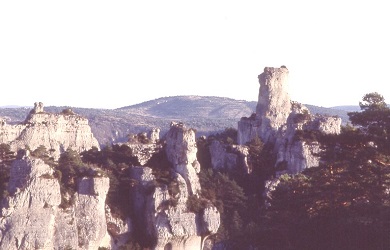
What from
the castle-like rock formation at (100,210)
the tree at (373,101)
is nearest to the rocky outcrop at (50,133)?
the castle-like rock formation at (100,210)

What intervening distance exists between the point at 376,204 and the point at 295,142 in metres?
29.5

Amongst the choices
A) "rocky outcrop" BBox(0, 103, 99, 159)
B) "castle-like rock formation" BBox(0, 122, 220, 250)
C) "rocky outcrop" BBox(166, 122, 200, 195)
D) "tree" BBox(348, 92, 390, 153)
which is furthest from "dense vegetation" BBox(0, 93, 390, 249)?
"rocky outcrop" BBox(166, 122, 200, 195)

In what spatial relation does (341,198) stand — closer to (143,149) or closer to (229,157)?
(143,149)

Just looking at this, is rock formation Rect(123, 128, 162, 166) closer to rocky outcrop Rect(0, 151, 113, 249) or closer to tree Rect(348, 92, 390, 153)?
rocky outcrop Rect(0, 151, 113, 249)

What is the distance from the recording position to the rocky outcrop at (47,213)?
39.5 m

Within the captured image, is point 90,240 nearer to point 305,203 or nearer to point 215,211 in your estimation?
point 215,211

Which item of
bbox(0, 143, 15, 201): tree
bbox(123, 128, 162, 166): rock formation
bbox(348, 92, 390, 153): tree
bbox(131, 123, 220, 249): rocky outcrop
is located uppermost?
bbox(348, 92, 390, 153): tree

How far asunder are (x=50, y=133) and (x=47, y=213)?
16.0m

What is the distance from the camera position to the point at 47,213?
133 ft

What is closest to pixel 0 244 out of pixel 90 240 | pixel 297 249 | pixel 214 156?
pixel 90 240

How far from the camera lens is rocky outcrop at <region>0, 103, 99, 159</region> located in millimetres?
52656

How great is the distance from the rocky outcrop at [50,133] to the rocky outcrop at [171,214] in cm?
940

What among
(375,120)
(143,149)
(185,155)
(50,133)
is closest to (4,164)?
(50,133)

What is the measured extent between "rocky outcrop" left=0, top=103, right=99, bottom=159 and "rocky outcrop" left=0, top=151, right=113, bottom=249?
34.8 ft
